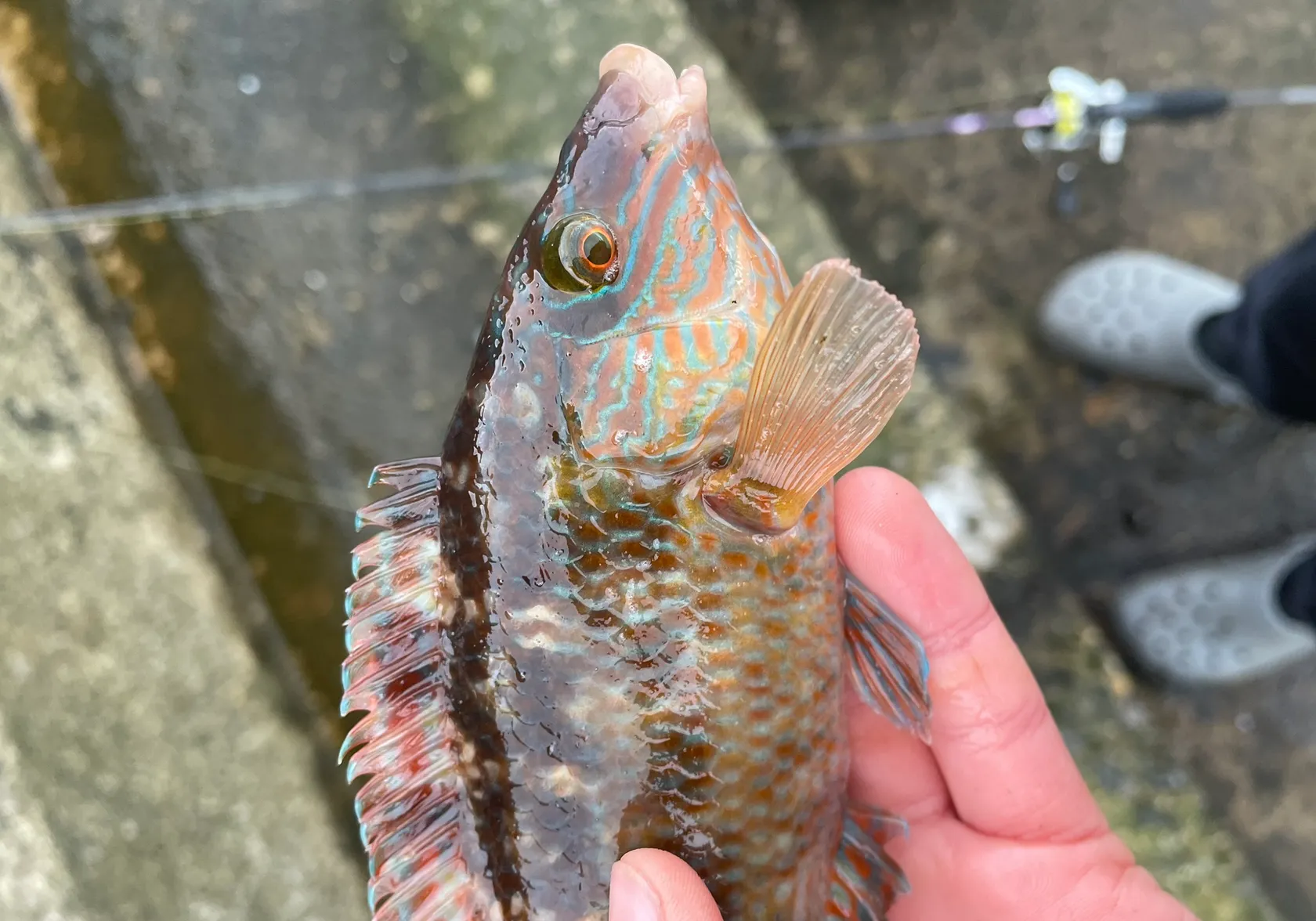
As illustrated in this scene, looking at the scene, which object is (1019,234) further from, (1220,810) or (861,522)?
(1220,810)

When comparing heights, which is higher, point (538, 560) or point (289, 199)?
point (289, 199)

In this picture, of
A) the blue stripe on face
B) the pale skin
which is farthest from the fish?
the pale skin

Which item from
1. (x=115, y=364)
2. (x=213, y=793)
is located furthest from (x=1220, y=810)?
(x=115, y=364)

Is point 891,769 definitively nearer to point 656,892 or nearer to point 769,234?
point 656,892

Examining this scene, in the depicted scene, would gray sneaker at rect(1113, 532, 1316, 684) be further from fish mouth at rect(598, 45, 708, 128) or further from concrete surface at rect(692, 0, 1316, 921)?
fish mouth at rect(598, 45, 708, 128)

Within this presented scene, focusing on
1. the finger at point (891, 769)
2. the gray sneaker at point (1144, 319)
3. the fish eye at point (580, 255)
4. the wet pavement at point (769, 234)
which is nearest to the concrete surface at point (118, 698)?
the wet pavement at point (769, 234)

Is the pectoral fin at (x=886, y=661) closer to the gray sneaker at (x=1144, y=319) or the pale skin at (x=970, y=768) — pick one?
the pale skin at (x=970, y=768)
